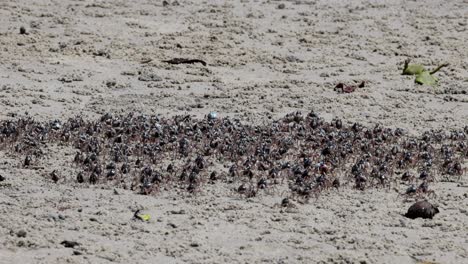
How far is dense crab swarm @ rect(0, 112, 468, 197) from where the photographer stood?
6.48 meters

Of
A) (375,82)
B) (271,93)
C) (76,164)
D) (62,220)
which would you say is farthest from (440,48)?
(62,220)

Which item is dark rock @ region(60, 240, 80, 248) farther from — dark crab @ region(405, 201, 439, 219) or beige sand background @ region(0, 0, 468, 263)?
dark crab @ region(405, 201, 439, 219)

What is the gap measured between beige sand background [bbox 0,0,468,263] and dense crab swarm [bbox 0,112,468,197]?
0.13 meters

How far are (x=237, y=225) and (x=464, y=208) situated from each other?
131cm

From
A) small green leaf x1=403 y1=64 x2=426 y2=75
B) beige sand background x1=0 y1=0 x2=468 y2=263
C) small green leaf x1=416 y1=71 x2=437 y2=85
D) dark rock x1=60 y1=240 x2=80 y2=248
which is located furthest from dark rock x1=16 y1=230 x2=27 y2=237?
small green leaf x1=403 y1=64 x2=426 y2=75

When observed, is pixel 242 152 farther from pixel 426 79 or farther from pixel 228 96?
pixel 426 79

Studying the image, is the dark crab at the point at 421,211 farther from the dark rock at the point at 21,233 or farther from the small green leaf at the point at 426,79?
the small green leaf at the point at 426,79

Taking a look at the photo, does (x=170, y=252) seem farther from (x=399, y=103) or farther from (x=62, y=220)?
(x=399, y=103)

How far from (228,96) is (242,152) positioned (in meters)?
1.44

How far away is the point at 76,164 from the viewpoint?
6.68 metres

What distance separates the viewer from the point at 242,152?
694 cm

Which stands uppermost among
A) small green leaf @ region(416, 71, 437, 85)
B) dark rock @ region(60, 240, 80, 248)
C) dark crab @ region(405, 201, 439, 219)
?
small green leaf @ region(416, 71, 437, 85)

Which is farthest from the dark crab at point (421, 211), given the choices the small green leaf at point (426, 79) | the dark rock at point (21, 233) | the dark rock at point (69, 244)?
the small green leaf at point (426, 79)

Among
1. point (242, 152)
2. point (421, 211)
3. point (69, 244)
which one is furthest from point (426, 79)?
point (69, 244)
